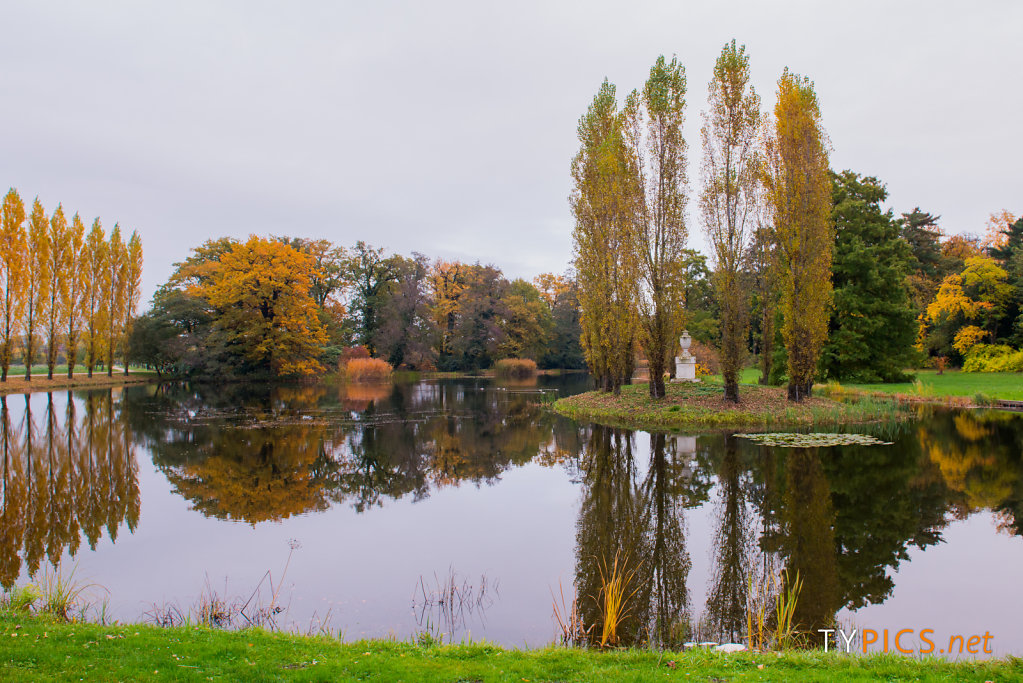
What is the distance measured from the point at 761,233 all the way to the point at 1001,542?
1545cm

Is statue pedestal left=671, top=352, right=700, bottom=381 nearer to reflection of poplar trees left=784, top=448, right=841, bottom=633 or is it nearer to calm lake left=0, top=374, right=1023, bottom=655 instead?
calm lake left=0, top=374, right=1023, bottom=655

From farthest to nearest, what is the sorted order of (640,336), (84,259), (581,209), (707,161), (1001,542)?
(84,259) → (581,209) → (640,336) → (707,161) → (1001,542)

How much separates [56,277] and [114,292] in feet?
16.2

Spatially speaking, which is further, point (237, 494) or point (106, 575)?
point (237, 494)

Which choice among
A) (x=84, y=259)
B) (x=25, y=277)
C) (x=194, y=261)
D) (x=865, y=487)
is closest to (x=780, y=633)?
(x=865, y=487)

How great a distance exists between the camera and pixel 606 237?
866 inches

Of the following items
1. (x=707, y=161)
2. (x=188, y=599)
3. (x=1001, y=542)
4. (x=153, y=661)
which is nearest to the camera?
(x=153, y=661)

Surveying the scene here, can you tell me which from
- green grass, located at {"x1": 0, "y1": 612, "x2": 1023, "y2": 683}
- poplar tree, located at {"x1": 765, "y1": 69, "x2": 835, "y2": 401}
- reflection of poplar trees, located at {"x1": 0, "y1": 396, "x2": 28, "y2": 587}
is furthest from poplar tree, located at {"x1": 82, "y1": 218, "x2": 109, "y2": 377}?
green grass, located at {"x1": 0, "y1": 612, "x2": 1023, "y2": 683}

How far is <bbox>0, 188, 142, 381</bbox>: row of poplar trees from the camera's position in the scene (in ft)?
104

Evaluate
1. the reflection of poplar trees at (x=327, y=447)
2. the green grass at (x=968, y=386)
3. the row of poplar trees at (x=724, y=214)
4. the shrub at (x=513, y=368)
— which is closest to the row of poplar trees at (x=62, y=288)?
the reflection of poplar trees at (x=327, y=447)

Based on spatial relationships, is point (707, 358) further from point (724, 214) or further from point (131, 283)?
point (131, 283)

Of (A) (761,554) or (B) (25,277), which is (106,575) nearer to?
(A) (761,554)

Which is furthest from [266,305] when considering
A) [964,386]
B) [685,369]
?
[964,386]

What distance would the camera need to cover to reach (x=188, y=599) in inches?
216
